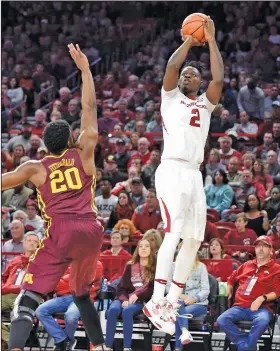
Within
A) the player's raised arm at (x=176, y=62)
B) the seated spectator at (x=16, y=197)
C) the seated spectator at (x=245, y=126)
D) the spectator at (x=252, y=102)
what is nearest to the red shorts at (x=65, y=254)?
the player's raised arm at (x=176, y=62)

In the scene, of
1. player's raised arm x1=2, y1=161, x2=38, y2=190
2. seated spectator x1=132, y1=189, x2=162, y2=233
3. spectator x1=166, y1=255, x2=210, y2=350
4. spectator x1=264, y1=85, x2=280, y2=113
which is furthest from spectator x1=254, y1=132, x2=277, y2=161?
player's raised arm x1=2, y1=161, x2=38, y2=190

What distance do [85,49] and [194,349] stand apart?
14.8 metres

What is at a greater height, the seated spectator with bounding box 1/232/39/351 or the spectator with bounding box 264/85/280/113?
the spectator with bounding box 264/85/280/113

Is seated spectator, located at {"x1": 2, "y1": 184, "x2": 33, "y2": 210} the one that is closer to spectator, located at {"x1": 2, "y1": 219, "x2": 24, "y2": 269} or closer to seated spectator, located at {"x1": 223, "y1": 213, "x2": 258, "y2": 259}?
spectator, located at {"x1": 2, "y1": 219, "x2": 24, "y2": 269}

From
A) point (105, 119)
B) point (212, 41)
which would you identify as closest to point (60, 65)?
point (105, 119)

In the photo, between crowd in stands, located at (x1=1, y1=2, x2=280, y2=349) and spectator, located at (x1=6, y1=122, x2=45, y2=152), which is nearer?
crowd in stands, located at (x1=1, y1=2, x2=280, y2=349)

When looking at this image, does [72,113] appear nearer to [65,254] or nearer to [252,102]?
[252,102]

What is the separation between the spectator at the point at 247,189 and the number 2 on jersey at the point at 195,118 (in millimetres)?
6584

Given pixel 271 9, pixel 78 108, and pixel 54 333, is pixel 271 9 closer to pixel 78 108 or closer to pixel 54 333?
pixel 78 108

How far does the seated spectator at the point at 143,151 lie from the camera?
19.5 meters

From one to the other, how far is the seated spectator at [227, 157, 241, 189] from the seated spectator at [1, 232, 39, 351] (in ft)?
15.0

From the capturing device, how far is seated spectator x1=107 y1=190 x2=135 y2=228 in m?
17.1

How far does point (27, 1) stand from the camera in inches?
1170

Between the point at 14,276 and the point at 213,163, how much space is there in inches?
193
